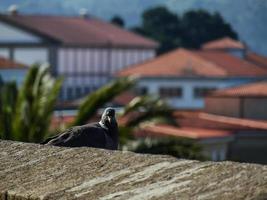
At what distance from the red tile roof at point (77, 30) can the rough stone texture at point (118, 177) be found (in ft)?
279

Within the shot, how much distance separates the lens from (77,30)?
330 feet

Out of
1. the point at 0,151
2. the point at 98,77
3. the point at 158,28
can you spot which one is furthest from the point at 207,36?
the point at 0,151

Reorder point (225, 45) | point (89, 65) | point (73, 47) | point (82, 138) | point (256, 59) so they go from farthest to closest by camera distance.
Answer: point (256, 59) < point (225, 45) < point (89, 65) < point (73, 47) < point (82, 138)

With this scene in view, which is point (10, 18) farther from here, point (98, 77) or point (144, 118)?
point (144, 118)

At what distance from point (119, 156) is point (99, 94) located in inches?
487

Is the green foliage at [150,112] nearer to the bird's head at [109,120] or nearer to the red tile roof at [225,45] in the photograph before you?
the bird's head at [109,120]

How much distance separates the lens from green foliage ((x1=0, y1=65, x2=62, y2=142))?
15.6 metres

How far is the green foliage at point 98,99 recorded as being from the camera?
1585 centimetres

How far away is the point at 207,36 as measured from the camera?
118875mm

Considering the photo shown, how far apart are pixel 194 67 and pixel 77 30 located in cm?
1613

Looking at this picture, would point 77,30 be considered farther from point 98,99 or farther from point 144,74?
point 98,99

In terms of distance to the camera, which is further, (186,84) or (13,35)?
(13,35)

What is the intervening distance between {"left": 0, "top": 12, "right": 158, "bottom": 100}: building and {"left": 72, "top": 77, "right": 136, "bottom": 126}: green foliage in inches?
2801

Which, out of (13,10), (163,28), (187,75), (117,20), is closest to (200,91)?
(187,75)
